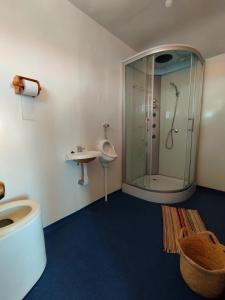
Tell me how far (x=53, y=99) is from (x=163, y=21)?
1.78 meters

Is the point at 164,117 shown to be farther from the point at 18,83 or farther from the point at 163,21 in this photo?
the point at 18,83

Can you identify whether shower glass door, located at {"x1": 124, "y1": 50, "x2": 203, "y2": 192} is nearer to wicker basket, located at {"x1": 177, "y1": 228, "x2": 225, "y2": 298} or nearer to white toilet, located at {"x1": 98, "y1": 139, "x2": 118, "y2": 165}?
white toilet, located at {"x1": 98, "y1": 139, "x2": 118, "y2": 165}

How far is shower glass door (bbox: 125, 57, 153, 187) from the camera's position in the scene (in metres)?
2.67

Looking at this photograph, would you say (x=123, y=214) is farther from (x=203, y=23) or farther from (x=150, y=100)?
(x=203, y=23)

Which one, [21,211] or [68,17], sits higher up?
[68,17]

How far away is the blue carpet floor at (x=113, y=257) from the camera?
115 centimetres

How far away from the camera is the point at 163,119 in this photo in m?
3.43

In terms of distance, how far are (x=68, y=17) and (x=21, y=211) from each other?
2.15 meters

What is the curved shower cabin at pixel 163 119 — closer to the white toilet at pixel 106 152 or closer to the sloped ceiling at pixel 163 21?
the sloped ceiling at pixel 163 21

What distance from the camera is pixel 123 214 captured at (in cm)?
214

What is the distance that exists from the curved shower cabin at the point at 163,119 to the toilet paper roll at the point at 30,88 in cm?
157

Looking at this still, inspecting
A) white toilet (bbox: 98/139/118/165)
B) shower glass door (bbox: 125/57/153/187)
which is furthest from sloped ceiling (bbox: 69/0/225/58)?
white toilet (bbox: 98/139/118/165)

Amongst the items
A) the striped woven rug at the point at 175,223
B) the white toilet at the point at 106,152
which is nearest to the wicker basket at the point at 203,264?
the striped woven rug at the point at 175,223

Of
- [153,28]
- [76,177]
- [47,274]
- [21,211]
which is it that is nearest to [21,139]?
[21,211]
